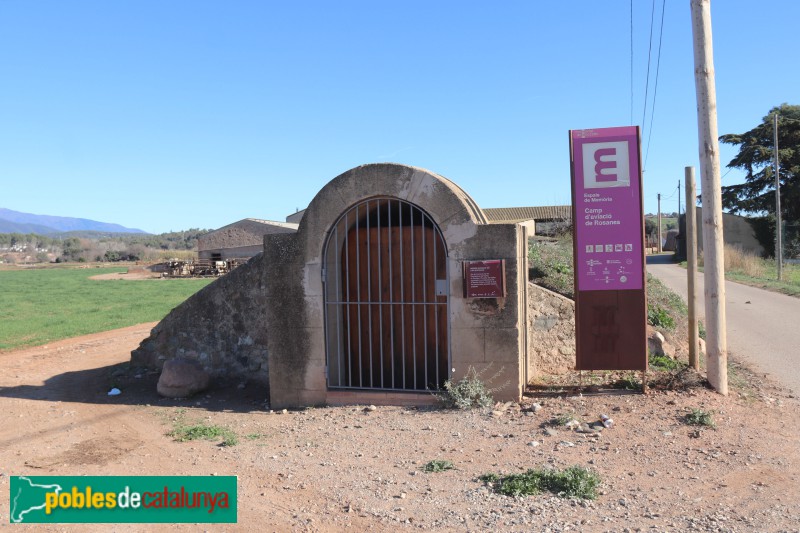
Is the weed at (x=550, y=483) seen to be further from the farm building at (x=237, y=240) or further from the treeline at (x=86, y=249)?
the treeline at (x=86, y=249)

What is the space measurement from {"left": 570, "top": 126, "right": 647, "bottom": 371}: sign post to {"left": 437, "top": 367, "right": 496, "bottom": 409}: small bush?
1.24 metres

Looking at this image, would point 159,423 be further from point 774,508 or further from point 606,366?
point 774,508

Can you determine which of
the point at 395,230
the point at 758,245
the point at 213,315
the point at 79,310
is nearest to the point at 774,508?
the point at 395,230

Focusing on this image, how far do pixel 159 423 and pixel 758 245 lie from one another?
41.4 meters

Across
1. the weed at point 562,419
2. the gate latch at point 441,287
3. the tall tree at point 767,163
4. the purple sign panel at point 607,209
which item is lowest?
the weed at point 562,419

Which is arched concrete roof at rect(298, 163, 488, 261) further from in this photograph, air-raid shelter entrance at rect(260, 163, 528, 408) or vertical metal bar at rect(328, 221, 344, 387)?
vertical metal bar at rect(328, 221, 344, 387)

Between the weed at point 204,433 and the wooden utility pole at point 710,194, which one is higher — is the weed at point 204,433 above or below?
below

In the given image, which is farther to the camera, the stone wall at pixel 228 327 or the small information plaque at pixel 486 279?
the stone wall at pixel 228 327

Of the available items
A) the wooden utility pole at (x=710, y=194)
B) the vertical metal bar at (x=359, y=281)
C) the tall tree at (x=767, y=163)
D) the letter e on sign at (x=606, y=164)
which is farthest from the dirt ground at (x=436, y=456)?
the tall tree at (x=767, y=163)

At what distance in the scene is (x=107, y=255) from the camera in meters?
90.2

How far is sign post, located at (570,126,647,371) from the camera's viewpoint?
7.16 metres

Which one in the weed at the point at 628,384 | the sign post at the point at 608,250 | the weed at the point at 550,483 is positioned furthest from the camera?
the weed at the point at 628,384

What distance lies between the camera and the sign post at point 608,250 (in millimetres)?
7160

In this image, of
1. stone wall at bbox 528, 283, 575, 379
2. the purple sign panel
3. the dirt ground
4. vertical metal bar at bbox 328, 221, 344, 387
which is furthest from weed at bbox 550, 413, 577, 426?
vertical metal bar at bbox 328, 221, 344, 387
